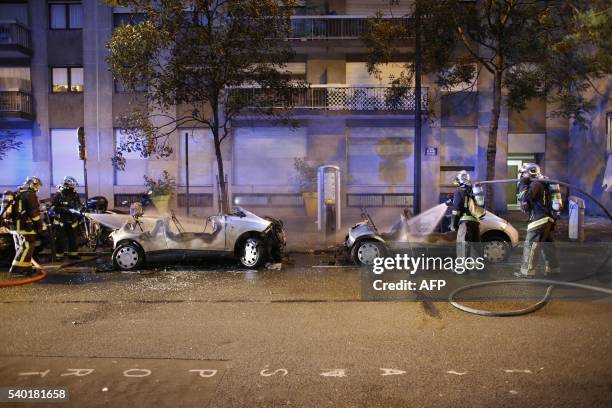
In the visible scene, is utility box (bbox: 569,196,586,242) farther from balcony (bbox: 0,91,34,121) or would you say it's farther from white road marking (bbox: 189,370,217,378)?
balcony (bbox: 0,91,34,121)

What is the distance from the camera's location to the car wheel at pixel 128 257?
9.76 m

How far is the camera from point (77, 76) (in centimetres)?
2148

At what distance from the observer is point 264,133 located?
21.2 metres

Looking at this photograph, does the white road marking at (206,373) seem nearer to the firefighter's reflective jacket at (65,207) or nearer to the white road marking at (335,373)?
the white road marking at (335,373)

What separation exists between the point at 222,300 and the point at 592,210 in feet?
55.3

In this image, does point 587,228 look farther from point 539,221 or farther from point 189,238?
point 189,238

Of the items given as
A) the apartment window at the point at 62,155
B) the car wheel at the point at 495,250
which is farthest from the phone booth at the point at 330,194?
the apartment window at the point at 62,155

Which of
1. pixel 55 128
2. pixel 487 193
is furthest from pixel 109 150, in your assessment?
pixel 487 193

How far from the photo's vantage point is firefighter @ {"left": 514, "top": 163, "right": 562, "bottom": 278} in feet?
27.3

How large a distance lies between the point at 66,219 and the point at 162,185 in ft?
28.6

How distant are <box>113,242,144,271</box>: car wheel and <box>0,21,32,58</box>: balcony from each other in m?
14.7

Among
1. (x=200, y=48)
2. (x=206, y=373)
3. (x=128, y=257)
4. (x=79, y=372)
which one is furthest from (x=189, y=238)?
(x=200, y=48)

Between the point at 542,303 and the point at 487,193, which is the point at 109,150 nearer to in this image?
the point at 487,193

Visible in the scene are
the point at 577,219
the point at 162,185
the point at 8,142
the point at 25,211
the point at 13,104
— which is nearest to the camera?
the point at 25,211
